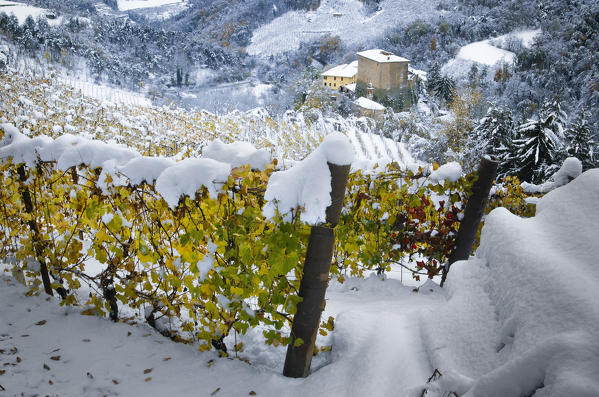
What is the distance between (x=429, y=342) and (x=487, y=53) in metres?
64.1

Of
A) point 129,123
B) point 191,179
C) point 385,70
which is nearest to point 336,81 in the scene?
point 385,70

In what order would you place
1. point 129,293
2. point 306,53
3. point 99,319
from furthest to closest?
1. point 306,53
2. point 99,319
3. point 129,293

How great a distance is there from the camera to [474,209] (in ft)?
8.67

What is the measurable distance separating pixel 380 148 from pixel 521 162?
25.1 ft

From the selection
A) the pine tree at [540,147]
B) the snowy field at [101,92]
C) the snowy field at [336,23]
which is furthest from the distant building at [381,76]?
the pine tree at [540,147]

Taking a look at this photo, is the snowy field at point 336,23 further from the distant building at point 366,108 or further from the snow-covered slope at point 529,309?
the snow-covered slope at point 529,309

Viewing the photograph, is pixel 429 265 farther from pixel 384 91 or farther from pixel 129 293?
pixel 384 91

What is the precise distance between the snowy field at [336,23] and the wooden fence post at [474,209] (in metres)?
79.2

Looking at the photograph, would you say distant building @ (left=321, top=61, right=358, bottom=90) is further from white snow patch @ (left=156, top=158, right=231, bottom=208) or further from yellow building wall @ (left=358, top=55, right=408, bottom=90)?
white snow patch @ (left=156, top=158, right=231, bottom=208)

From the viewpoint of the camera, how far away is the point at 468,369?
1.31 metres

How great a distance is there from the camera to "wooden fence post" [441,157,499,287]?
2.51 metres

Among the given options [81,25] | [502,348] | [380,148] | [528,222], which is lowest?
[380,148]

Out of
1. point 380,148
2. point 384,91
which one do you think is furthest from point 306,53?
point 380,148

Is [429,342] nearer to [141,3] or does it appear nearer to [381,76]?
[381,76]
